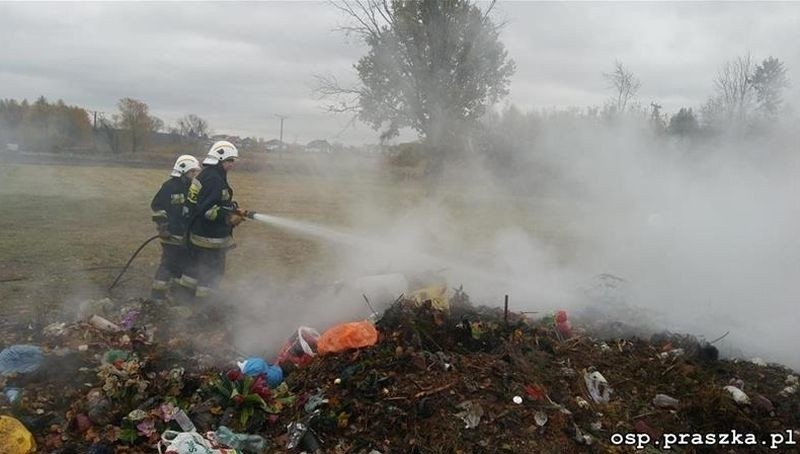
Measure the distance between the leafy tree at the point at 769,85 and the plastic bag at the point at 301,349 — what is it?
6631 millimetres

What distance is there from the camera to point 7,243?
9.80 metres

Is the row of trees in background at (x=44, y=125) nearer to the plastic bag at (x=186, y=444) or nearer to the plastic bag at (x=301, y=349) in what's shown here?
the plastic bag at (x=301, y=349)

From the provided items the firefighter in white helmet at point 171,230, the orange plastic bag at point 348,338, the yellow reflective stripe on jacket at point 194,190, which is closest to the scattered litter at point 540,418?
the orange plastic bag at point 348,338

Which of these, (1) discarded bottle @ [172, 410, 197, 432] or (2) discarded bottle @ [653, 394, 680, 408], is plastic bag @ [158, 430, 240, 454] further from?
(2) discarded bottle @ [653, 394, 680, 408]

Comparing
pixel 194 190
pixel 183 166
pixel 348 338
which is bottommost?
pixel 348 338

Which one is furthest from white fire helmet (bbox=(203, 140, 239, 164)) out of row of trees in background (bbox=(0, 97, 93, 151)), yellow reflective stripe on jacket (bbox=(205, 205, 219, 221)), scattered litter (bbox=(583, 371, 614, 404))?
row of trees in background (bbox=(0, 97, 93, 151))

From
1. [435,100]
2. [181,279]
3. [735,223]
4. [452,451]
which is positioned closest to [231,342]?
[181,279]

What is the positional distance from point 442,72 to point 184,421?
24.8 ft

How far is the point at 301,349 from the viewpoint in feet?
16.0

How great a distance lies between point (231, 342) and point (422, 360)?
229cm

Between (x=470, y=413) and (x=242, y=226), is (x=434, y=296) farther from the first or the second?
(x=242, y=226)

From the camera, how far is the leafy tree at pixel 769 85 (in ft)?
24.0

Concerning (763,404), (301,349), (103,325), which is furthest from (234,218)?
(763,404)

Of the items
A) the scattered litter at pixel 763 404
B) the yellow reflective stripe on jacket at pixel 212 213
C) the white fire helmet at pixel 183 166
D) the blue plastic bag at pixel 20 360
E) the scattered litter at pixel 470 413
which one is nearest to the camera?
the scattered litter at pixel 470 413
